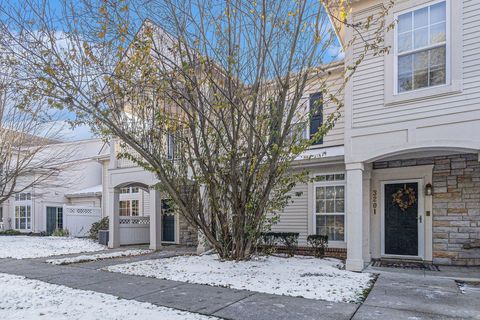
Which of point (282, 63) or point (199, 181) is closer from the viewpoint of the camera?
point (282, 63)

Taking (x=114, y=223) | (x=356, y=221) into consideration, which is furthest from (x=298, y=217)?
(x=114, y=223)

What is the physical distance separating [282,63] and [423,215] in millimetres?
4753

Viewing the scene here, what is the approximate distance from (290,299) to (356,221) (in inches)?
110

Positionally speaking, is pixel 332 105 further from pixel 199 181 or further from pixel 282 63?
pixel 199 181

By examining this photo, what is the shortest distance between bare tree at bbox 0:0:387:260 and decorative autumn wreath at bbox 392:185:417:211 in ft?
9.11

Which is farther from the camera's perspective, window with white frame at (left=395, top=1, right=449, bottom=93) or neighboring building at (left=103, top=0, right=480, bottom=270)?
window with white frame at (left=395, top=1, right=449, bottom=93)

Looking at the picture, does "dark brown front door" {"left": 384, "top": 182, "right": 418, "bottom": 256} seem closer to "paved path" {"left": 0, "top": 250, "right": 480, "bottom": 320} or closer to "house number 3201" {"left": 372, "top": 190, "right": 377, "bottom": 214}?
"house number 3201" {"left": 372, "top": 190, "right": 377, "bottom": 214}

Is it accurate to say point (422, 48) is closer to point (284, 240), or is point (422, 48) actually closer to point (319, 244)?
point (319, 244)

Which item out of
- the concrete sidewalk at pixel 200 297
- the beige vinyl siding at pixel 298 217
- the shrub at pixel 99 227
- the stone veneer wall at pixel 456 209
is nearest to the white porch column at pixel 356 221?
the stone veneer wall at pixel 456 209

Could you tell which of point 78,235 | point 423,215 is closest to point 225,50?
point 423,215

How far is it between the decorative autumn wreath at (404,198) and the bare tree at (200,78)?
9.11 feet

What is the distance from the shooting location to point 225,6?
6.69 meters

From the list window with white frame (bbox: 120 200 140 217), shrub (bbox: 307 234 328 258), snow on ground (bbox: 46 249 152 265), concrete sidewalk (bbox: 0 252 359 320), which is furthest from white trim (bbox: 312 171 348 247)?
window with white frame (bbox: 120 200 140 217)

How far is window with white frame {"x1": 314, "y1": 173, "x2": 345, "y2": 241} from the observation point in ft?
32.1
